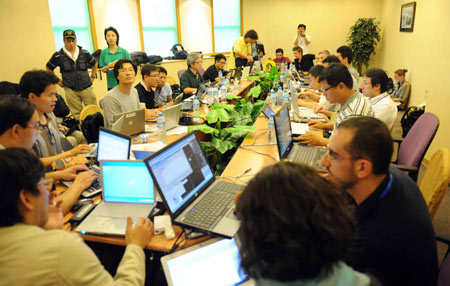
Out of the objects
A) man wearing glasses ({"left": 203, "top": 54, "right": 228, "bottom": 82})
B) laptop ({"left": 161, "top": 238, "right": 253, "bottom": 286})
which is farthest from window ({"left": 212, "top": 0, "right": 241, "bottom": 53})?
laptop ({"left": 161, "top": 238, "right": 253, "bottom": 286})

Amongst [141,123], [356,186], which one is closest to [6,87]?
[141,123]

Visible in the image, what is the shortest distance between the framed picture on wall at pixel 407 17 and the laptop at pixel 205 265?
6042 millimetres

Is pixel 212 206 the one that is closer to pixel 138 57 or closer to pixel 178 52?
pixel 138 57

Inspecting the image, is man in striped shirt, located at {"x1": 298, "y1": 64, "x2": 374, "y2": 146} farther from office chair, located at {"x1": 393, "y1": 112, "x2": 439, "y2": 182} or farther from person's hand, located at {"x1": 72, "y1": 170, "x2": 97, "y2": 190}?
person's hand, located at {"x1": 72, "y1": 170, "x2": 97, "y2": 190}

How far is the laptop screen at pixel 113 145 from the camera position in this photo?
6.25 ft

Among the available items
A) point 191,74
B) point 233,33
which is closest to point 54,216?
point 191,74

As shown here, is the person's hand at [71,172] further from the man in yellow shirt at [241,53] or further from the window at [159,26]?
the window at [159,26]

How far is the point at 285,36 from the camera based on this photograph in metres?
9.15

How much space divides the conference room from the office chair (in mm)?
63

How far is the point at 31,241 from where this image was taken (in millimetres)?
983

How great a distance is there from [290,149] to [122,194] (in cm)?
124

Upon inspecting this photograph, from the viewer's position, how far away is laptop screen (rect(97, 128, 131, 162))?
1.91 m

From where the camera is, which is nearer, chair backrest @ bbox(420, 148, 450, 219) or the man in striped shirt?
chair backrest @ bbox(420, 148, 450, 219)

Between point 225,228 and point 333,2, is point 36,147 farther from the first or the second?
point 333,2
